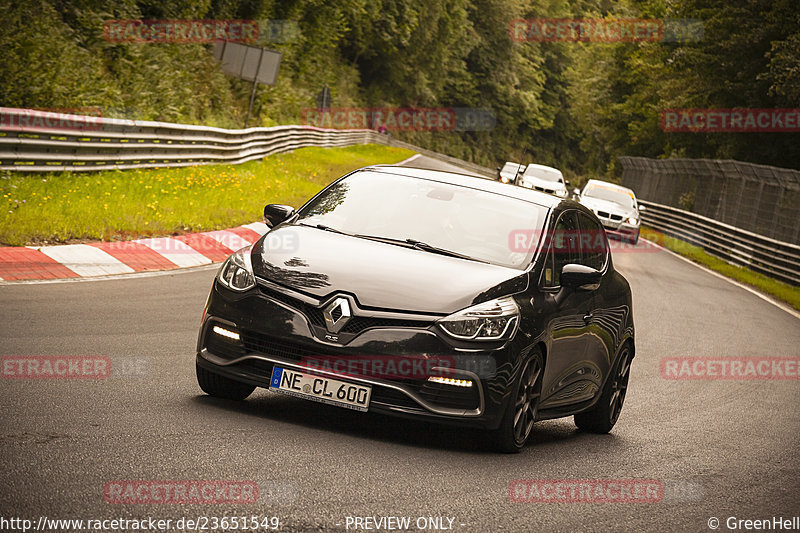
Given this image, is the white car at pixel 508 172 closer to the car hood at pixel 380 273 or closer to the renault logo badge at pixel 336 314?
the car hood at pixel 380 273

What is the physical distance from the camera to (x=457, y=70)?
91500 millimetres

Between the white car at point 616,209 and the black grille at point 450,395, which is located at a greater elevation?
the black grille at point 450,395

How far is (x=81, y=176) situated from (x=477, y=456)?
12.3m

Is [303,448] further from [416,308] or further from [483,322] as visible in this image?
[483,322]

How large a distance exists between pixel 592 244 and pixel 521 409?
1.99m

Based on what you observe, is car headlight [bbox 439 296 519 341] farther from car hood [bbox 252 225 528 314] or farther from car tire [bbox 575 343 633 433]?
car tire [bbox 575 343 633 433]

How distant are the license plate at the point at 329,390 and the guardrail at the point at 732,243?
827 inches

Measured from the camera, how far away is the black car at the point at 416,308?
6023mm

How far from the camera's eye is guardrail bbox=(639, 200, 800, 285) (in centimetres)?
2611

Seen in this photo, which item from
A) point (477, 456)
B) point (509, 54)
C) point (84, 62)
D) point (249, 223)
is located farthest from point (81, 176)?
point (509, 54)

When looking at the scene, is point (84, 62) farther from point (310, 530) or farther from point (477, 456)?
point (310, 530)

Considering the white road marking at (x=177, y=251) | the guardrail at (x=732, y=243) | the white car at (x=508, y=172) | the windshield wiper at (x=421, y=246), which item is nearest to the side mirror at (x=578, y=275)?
the windshield wiper at (x=421, y=246)

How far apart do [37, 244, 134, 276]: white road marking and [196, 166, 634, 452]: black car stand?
181 inches

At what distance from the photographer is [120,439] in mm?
5434
